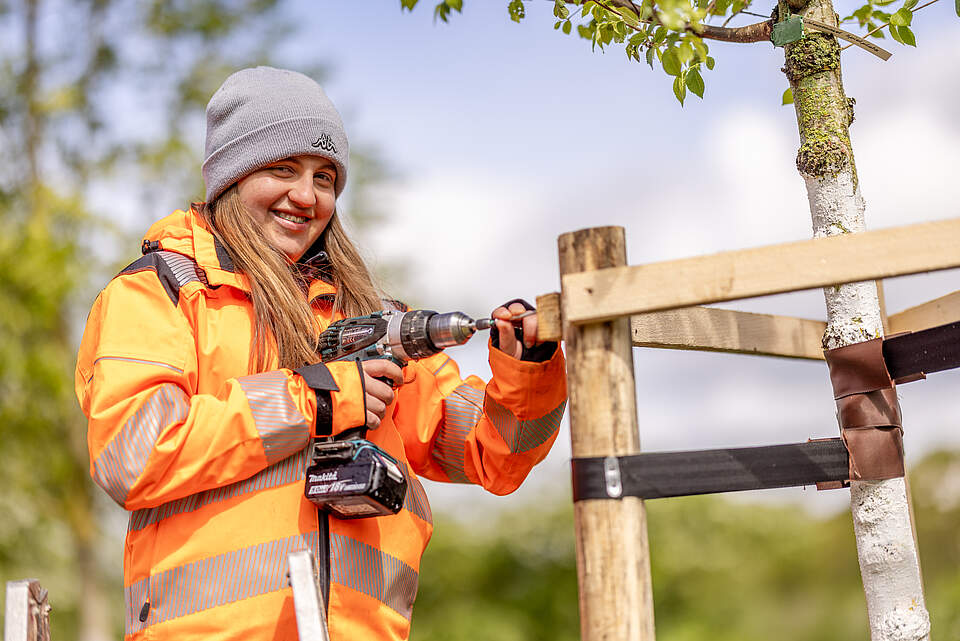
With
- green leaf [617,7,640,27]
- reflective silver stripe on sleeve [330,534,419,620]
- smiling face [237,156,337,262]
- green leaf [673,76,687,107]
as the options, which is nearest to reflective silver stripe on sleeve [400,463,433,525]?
reflective silver stripe on sleeve [330,534,419,620]

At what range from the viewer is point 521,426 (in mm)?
2363

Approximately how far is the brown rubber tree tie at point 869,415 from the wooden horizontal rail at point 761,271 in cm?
69

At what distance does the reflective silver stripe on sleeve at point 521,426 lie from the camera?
2359 mm

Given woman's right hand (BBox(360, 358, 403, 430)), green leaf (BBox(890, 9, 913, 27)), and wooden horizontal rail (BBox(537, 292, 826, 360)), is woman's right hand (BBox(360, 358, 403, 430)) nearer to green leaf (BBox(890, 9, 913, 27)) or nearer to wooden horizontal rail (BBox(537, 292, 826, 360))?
wooden horizontal rail (BBox(537, 292, 826, 360))

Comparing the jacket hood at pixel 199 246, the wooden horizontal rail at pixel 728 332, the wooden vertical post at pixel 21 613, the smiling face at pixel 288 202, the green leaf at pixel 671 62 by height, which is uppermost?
the green leaf at pixel 671 62

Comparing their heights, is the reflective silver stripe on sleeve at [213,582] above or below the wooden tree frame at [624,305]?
below

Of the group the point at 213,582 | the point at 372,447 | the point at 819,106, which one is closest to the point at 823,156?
the point at 819,106

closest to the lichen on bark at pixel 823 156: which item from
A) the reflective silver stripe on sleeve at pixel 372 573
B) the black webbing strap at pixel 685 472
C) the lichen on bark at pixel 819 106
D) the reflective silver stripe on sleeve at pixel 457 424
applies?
the lichen on bark at pixel 819 106

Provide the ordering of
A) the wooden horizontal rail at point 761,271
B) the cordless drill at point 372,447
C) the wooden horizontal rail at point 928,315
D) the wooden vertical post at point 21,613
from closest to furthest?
the wooden horizontal rail at point 761,271
the wooden vertical post at point 21,613
the cordless drill at point 372,447
the wooden horizontal rail at point 928,315

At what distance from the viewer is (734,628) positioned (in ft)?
43.5

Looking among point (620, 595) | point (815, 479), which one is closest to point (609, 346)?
point (620, 595)

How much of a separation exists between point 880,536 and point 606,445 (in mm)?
1016

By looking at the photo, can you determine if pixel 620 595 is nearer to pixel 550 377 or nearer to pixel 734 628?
pixel 550 377

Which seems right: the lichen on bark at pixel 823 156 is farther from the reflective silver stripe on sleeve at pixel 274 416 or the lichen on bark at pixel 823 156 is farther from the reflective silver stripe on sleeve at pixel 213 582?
the reflective silver stripe on sleeve at pixel 213 582
